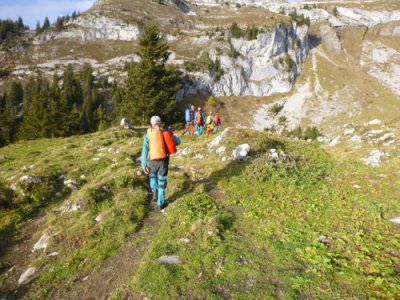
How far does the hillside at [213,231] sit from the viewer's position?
5.48 meters

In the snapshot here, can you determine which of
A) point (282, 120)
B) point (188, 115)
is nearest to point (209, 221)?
point (188, 115)

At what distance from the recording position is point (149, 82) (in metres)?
39.4

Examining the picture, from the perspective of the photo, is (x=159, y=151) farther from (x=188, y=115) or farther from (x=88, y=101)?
(x=88, y=101)

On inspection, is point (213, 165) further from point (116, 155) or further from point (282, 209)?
point (116, 155)

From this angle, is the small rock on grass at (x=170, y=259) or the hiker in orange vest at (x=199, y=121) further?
the hiker in orange vest at (x=199, y=121)

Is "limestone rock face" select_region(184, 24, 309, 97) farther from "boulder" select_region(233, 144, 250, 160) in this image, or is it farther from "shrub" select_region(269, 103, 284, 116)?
"boulder" select_region(233, 144, 250, 160)

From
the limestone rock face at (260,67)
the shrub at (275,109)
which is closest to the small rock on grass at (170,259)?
the shrub at (275,109)

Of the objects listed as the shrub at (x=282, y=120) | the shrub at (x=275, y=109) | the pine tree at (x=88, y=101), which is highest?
the pine tree at (x=88, y=101)

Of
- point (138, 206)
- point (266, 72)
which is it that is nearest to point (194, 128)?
point (138, 206)

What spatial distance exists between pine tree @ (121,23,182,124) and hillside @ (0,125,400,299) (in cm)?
2738

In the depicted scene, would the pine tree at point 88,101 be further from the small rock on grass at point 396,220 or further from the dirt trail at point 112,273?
the small rock on grass at point 396,220

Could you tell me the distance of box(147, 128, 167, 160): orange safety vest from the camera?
8.68 metres

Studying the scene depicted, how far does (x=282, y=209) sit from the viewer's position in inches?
336

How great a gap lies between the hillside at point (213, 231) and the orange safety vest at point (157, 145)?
177cm
